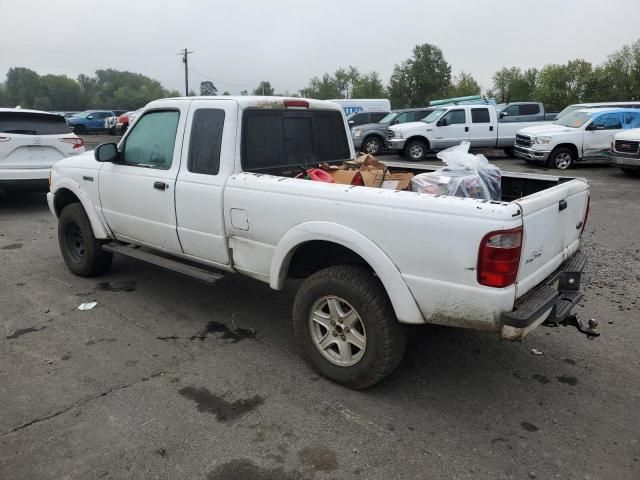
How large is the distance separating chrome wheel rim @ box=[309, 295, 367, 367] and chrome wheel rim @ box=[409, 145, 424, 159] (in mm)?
14455

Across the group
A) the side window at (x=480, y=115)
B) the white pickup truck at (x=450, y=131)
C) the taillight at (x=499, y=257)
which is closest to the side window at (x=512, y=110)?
the white pickup truck at (x=450, y=131)

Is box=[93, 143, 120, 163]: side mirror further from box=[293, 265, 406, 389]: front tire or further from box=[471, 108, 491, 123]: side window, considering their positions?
box=[471, 108, 491, 123]: side window

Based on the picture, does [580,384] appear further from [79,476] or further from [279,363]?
[79,476]

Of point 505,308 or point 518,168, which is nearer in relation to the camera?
point 505,308

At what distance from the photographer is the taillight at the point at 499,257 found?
8.22 feet

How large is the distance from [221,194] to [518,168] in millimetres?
13478

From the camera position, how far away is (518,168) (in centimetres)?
1512

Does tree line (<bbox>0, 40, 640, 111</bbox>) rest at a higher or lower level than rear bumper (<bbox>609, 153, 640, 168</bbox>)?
higher

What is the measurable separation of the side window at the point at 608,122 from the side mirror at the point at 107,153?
14.4 metres

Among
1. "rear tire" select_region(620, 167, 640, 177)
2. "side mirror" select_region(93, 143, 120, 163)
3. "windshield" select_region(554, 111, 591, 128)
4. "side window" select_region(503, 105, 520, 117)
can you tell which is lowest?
"rear tire" select_region(620, 167, 640, 177)

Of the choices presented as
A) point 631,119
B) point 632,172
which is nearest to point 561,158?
point 632,172

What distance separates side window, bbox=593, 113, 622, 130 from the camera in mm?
14555

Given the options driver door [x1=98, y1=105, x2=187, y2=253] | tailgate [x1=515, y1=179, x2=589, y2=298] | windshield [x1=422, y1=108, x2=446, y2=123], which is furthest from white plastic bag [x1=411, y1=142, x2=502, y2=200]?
windshield [x1=422, y1=108, x2=446, y2=123]

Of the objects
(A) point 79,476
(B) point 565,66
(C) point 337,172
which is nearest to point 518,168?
(C) point 337,172
